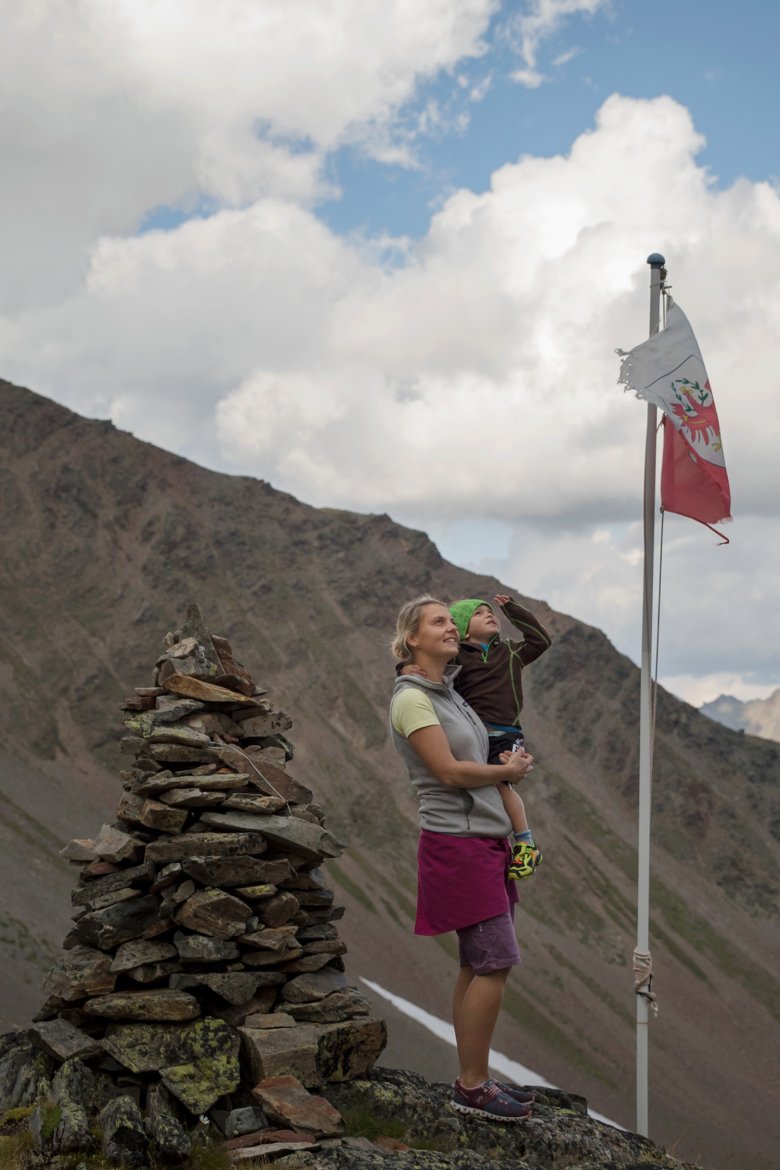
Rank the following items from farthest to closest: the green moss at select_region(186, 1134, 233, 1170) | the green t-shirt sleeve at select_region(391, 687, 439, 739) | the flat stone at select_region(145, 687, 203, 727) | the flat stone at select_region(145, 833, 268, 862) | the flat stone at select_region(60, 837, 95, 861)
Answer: the flat stone at select_region(145, 687, 203, 727), the flat stone at select_region(60, 837, 95, 861), the flat stone at select_region(145, 833, 268, 862), the green t-shirt sleeve at select_region(391, 687, 439, 739), the green moss at select_region(186, 1134, 233, 1170)

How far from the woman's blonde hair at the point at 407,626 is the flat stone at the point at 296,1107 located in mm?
3490

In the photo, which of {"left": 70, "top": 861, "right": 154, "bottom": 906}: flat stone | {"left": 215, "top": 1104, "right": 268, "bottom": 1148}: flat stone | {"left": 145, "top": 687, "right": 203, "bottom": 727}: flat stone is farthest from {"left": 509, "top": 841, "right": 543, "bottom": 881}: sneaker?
{"left": 145, "top": 687, "right": 203, "bottom": 727}: flat stone

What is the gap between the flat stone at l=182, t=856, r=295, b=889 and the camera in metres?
9.00

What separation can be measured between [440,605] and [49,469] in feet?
292

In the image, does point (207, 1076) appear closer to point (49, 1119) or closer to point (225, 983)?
point (225, 983)

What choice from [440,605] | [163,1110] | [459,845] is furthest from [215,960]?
[440,605]

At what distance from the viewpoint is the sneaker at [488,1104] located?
27.3ft

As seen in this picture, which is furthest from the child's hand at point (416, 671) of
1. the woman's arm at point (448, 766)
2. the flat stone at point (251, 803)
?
the flat stone at point (251, 803)

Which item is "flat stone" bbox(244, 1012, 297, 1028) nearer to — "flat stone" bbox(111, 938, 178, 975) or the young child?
"flat stone" bbox(111, 938, 178, 975)

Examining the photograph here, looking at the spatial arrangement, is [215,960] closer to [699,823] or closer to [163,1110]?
[163,1110]

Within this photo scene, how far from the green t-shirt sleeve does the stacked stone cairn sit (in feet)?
7.12

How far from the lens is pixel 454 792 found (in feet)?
26.3

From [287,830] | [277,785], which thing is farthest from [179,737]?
[287,830]

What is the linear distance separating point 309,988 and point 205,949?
1064 millimetres
